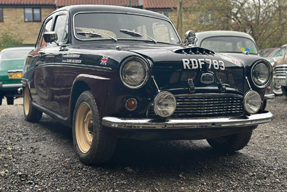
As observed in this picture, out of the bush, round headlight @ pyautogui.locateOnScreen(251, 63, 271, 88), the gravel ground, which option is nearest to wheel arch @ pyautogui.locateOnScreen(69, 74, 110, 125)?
the gravel ground

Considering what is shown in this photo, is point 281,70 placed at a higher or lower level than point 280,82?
higher

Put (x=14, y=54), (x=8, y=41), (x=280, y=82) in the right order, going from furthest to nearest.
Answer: (x=8, y=41)
(x=14, y=54)
(x=280, y=82)

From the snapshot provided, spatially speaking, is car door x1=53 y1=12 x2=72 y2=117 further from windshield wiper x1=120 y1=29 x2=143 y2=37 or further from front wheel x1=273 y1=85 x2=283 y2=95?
front wheel x1=273 y1=85 x2=283 y2=95

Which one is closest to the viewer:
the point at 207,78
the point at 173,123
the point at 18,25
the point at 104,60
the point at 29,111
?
the point at 173,123

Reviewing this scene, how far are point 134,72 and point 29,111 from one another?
3.64 metres

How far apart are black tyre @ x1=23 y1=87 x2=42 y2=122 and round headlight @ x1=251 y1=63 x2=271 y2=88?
3816 mm

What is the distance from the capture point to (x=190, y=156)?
13.8ft

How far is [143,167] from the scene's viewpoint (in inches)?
145

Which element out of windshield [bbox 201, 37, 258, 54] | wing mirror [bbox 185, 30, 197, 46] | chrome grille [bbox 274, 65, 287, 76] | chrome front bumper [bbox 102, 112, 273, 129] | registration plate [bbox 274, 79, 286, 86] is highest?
wing mirror [bbox 185, 30, 197, 46]

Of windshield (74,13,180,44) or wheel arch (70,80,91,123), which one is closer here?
wheel arch (70,80,91,123)

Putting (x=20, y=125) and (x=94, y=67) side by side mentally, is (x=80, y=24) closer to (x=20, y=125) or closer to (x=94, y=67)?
(x=94, y=67)

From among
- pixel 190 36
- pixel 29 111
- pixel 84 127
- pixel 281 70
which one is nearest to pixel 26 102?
pixel 29 111

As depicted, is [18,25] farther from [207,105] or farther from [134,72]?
[207,105]

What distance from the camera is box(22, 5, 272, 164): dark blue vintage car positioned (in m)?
3.21
